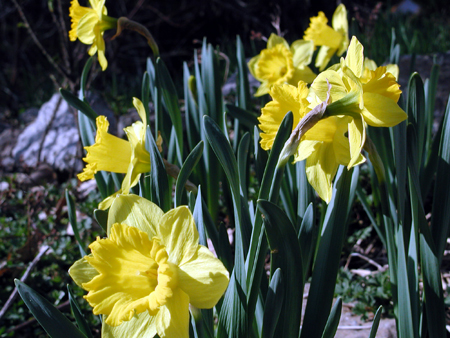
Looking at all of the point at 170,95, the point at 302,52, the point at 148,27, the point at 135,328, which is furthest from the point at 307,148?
the point at 148,27

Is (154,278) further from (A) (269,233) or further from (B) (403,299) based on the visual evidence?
(B) (403,299)

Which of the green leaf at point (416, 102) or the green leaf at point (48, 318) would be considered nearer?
the green leaf at point (48, 318)

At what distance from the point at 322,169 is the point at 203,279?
366 millimetres

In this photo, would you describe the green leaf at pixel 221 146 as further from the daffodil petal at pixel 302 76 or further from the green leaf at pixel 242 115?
the daffodil petal at pixel 302 76

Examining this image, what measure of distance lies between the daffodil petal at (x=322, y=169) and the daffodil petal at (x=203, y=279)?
309mm

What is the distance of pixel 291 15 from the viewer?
5.22m

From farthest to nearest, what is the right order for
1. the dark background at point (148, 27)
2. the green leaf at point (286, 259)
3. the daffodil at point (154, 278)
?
1. the dark background at point (148, 27)
2. the green leaf at point (286, 259)
3. the daffodil at point (154, 278)

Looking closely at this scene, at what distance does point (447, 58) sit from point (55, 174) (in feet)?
10.8

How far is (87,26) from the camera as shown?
145cm

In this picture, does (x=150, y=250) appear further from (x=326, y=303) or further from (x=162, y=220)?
(x=326, y=303)

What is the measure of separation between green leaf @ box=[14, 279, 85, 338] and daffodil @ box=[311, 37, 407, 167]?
650mm

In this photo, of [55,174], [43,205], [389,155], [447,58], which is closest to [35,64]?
[55,174]

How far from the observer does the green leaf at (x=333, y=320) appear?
83 centimetres

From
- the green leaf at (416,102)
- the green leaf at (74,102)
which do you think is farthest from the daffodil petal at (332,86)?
the green leaf at (74,102)
